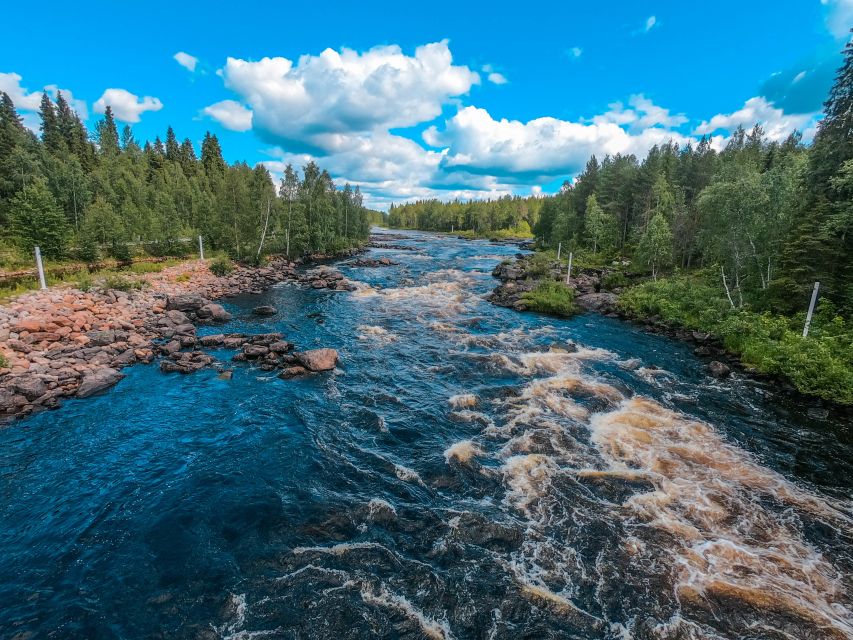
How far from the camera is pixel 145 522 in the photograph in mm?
9430

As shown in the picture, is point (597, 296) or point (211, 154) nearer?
point (597, 296)

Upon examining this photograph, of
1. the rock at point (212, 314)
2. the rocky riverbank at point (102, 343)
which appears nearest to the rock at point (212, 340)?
the rocky riverbank at point (102, 343)

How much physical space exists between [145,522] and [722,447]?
56.4 ft

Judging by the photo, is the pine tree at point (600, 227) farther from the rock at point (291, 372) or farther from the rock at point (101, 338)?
the rock at point (101, 338)

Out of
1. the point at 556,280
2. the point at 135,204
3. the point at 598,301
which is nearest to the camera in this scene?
the point at 598,301

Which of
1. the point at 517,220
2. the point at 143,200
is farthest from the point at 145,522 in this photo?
the point at 517,220

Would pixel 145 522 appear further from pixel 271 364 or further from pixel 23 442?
pixel 271 364

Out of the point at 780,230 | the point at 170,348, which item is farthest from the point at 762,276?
the point at 170,348

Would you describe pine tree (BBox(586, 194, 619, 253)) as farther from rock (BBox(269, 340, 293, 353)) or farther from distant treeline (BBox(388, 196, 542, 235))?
distant treeline (BBox(388, 196, 542, 235))

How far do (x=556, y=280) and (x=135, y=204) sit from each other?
55412 millimetres

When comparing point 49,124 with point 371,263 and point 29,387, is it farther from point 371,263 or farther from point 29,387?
point 29,387

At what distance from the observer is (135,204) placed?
51.9 metres

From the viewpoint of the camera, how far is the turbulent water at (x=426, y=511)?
730 centimetres

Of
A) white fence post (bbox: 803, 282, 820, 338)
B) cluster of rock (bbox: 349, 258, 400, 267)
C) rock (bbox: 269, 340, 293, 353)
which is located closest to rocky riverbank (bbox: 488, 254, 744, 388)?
white fence post (bbox: 803, 282, 820, 338)
